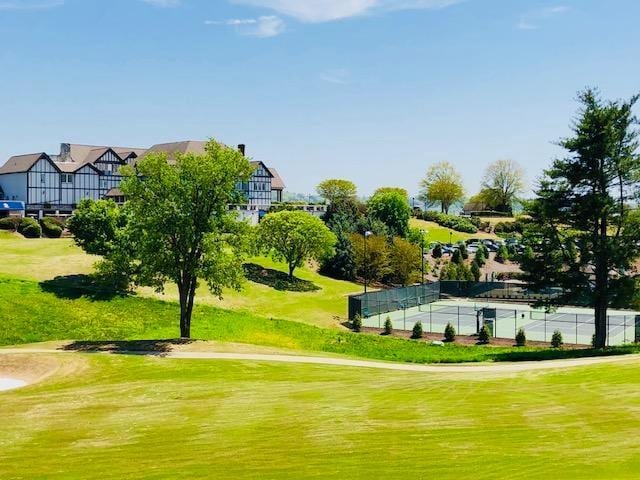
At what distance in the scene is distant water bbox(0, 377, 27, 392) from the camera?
68.6 feet

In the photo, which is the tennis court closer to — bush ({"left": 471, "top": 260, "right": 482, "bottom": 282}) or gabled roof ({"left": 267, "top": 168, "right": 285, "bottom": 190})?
bush ({"left": 471, "top": 260, "right": 482, "bottom": 282})

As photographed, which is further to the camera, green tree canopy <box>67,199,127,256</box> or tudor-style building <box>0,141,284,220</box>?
tudor-style building <box>0,141,284,220</box>

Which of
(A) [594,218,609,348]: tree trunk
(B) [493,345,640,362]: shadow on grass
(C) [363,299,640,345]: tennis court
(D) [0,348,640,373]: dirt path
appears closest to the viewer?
(D) [0,348,640,373]: dirt path

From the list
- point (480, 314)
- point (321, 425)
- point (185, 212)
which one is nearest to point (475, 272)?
point (480, 314)

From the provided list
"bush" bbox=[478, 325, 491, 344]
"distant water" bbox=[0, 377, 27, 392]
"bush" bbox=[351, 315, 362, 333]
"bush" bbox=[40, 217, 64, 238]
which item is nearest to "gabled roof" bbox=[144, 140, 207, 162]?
"bush" bbox=[40, 217, 64, 238]

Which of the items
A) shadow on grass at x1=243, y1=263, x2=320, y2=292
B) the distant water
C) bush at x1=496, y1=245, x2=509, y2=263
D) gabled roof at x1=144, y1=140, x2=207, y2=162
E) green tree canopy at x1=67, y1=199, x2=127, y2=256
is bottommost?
the distant water

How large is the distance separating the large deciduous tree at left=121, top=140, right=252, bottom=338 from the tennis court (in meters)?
20.7

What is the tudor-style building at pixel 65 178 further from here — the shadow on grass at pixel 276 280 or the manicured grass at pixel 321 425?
the manicured grass at pixel 321 425

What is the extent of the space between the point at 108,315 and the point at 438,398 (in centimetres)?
2814

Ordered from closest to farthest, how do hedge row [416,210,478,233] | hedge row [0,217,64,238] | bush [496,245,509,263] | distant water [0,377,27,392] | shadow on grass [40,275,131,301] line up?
1. distant water [0,377,27,392]
2. shadow on grass [40,275,131,301]
3. hedge row [0,217,64,238]
4. bush [496,245,509,263]
5. hedge row [416,210,478,233]

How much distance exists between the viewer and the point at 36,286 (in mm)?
42812

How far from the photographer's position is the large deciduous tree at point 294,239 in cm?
6291

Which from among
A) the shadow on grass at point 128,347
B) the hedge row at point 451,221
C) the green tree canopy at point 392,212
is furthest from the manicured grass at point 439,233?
the shadow on grass at point 128,347

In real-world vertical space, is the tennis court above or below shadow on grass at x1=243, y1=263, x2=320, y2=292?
below
